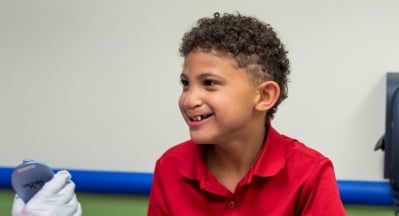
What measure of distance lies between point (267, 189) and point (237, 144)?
10 centimetres

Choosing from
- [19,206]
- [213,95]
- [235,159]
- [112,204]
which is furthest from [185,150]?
[112,204]

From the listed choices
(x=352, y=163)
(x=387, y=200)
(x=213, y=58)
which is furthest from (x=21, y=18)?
(x=387, y=200)

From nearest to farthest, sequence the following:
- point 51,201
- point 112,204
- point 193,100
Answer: point 193,100 < point 51,201 < point 112,204

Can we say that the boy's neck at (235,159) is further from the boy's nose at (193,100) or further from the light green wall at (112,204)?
the light green wall at (112,204)

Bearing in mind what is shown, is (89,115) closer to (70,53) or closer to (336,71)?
(70,53)

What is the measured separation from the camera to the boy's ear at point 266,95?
2.89ft

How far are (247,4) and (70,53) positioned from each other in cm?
51

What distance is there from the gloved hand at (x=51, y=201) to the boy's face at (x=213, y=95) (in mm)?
292

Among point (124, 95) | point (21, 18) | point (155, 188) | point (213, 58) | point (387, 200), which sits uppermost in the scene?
point (21, 18)

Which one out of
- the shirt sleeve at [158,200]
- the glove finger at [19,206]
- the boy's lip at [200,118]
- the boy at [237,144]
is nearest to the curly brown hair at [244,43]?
the boy at [237,144]

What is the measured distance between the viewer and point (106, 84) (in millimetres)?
1396

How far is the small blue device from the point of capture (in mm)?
879

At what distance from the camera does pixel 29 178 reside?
2.95 feet

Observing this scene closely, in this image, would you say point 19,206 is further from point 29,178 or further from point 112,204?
point 112,204
